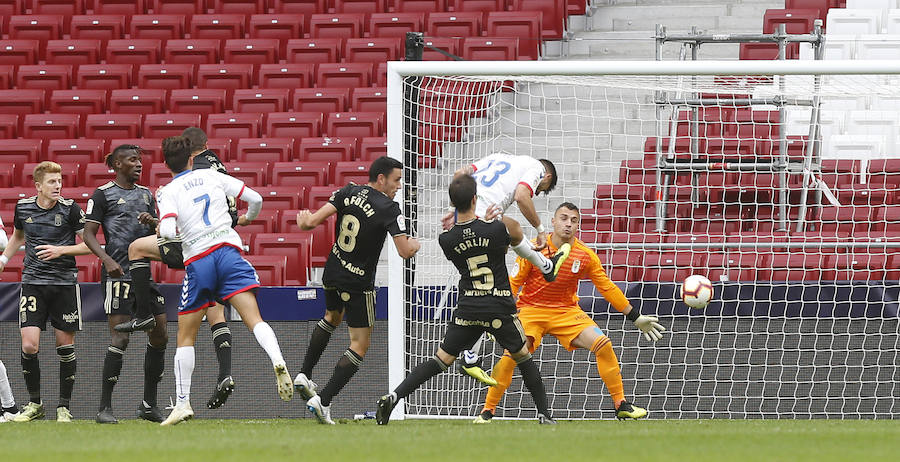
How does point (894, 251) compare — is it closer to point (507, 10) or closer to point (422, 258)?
point (422, 258)

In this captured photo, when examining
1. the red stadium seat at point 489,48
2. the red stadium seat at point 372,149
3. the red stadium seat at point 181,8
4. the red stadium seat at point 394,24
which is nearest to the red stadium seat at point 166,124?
the red stadium seat at point 372,149

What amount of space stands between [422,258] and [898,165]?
475 cm

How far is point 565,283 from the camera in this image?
876cm

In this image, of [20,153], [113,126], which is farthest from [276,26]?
[20,153]

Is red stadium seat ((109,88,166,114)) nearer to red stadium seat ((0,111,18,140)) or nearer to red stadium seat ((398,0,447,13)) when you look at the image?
red stadium seat ((0,111,18,140))

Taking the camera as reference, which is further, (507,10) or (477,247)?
(507,10)

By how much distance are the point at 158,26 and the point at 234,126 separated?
287cm

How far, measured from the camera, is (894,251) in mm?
10945

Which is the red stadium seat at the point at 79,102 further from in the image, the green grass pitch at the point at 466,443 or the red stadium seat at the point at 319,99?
the green grass pitch at the point at 466,443

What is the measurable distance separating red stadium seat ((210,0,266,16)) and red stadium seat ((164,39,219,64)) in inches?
38.8

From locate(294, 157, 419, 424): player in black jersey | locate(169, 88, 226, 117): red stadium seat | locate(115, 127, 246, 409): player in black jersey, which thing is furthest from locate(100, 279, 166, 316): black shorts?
locate(169, 88, 226, 117): red stadium seat

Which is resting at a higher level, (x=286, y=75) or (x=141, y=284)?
(x=286, y=75)

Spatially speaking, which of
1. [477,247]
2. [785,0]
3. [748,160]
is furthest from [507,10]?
[477,247]

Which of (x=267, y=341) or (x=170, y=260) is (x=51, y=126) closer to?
(x=170, y=260)
